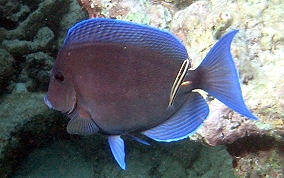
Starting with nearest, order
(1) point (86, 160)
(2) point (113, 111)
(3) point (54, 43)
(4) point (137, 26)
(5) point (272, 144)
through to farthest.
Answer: (4) point (137, 26)
(2) point (113, 111)
(5) point (272, 144)
(1) point (86, 160)
(3) point (54, 43)

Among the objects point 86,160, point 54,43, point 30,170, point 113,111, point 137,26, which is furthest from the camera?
point 54,43

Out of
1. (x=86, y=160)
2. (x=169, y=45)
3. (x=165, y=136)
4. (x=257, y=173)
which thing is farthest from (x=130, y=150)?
(x=169, y=45)

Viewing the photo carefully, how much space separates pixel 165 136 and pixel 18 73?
2.65 m

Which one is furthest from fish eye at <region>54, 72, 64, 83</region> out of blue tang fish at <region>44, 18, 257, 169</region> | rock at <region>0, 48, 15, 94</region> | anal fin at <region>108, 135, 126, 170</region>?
rock at <region>0, 48, 15, 94</region>

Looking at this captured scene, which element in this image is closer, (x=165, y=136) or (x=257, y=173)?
(x=165, y=136)

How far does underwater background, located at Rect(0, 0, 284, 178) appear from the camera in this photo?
8.43 ft

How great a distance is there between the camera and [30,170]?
3314 mm

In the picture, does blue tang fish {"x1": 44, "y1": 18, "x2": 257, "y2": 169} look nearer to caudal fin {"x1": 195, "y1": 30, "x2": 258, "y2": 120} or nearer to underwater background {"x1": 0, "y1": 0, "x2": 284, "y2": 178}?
caudal fin {"x1": 195, "y1": 30, "x2": 258, "y2": 120}

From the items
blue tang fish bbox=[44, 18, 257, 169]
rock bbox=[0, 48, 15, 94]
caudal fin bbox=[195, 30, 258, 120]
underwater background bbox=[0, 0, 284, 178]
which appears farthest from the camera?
rock bbox=[0, 48, 15, 94]

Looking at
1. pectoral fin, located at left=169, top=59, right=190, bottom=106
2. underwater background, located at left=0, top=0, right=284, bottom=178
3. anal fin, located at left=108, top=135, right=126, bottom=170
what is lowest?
underwater background, located at left=0, top=0, right=284, bottom=178

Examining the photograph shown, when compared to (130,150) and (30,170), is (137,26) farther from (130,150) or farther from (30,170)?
(30,170)

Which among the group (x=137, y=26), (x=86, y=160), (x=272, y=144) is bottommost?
(x=86, y=160)

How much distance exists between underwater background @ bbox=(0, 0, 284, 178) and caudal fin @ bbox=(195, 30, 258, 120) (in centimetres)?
105

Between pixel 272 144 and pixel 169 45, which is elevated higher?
pixel 169 45
